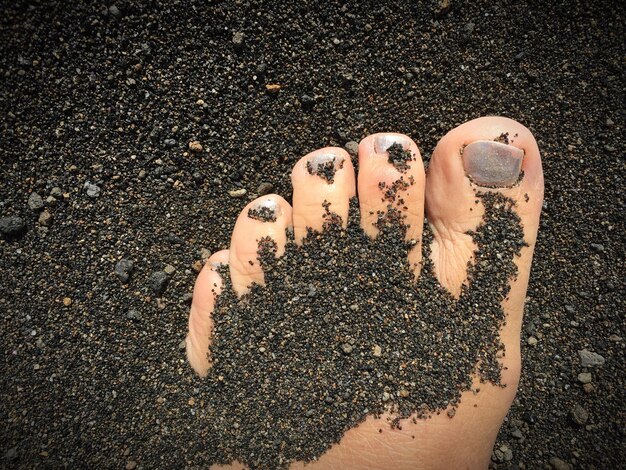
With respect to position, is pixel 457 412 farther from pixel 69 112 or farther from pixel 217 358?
pixel 69 112

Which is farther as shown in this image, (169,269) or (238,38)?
(169,269)

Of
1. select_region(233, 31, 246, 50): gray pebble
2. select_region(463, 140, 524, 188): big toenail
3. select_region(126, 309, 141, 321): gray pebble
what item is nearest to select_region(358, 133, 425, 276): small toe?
select_region(463, 140, 524, 188): big toenail

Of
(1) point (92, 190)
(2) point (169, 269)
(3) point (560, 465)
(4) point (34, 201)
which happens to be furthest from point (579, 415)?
(4) point (34, 201)

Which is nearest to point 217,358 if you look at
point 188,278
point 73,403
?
Result: point 188,278

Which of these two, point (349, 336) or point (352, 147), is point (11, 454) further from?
point (352, 147)

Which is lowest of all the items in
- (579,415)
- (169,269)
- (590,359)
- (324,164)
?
(579,415)

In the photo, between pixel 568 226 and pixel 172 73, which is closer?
pixel 172 73

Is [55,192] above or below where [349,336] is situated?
above

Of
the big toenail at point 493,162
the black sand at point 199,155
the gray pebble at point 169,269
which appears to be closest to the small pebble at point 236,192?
the black sand at point 199,155
